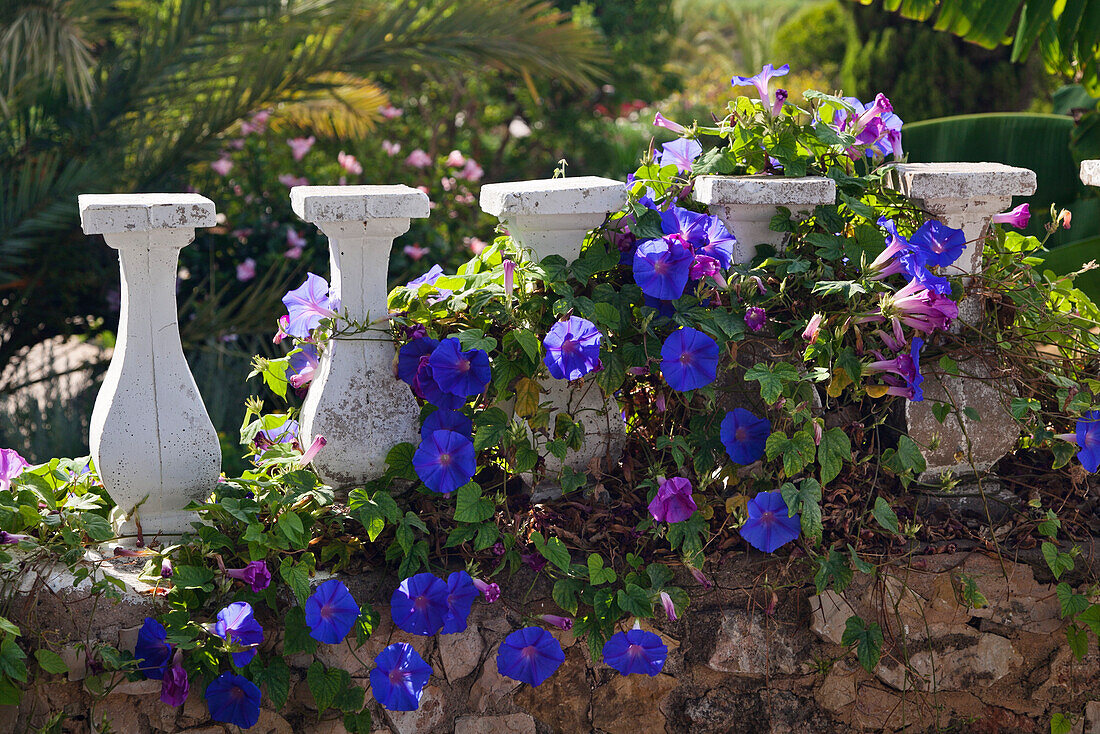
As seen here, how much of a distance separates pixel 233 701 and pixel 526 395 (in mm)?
673

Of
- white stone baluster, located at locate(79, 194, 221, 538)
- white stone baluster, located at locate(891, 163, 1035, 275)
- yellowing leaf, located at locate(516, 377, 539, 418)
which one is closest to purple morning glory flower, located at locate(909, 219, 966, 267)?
white stone baluster, located at locate(891, 163, 1035, 275)

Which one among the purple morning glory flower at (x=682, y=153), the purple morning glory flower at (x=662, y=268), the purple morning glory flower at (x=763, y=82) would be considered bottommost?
the purple morning glory flower at (x=662, y=268)

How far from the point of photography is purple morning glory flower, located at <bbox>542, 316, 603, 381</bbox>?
60.4 inches

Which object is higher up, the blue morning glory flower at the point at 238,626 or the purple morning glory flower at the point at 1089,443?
the purple morning glory flower at the point at 1089,443

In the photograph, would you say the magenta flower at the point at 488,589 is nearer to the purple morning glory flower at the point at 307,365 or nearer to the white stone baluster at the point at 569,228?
the white stone baluster at the point at 569,228

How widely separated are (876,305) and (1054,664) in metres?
0.83

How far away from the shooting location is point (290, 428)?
1.85m

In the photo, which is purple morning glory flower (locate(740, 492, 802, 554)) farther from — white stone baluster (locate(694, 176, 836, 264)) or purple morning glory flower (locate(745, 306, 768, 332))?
white stone baluster (locate(694, 176, 836, 264))

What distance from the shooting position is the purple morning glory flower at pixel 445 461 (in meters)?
1.59

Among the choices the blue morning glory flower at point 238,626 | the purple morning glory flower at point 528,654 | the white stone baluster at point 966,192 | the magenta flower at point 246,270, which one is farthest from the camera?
the magenta flower at point 246,270

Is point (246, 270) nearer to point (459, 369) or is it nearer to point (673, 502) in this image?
point (459, 369)

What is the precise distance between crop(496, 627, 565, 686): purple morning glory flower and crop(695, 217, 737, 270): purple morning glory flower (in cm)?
70

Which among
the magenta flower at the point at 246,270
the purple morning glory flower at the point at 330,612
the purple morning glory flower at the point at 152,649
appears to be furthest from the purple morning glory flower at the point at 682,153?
the magenta flower at the point at 246,270

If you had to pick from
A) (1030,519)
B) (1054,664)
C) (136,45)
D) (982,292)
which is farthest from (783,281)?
(136,45)
